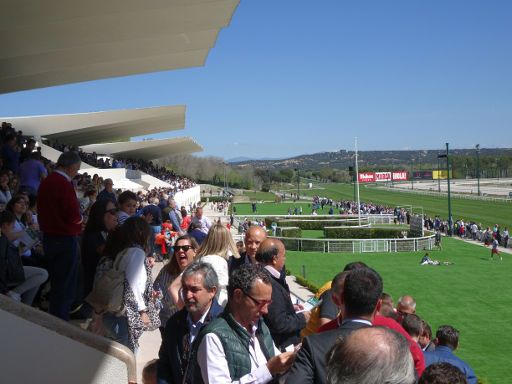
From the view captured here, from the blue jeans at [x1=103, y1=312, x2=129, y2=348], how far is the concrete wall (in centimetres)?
74

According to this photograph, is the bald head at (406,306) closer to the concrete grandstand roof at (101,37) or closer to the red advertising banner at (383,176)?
the concrete grandstand roof at (101,37)

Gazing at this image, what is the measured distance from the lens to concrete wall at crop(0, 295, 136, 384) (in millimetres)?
3967

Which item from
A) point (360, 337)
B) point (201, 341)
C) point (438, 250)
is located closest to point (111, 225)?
point (201, 341)

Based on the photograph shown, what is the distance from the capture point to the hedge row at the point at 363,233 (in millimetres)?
38562

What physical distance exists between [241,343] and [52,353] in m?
1.63

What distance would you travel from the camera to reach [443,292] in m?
20.5

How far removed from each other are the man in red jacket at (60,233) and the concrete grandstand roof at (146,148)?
144 ft

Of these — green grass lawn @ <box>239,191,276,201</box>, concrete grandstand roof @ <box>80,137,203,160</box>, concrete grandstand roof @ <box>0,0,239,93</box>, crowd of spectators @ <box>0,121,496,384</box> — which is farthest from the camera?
green grass lawn @ <box>239,191,276,201</box>

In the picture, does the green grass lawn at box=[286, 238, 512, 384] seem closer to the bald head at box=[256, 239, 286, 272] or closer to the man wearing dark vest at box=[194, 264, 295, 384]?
the bald head at box=[256, 239, 286, 272]

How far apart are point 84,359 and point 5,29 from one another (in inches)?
377

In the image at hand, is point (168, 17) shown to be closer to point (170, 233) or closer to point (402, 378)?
point (170, 233)

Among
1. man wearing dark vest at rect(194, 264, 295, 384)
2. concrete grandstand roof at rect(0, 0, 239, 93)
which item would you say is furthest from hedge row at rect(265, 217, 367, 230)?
man wearing dark vest at rect(194, 264, 295, 384)

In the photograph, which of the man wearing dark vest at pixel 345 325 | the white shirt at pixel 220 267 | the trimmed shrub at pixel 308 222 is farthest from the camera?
the trimmed shrub at pixel 308 222

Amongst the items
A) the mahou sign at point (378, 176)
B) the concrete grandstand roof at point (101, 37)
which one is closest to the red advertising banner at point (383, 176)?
the mahou sign at point (378, 176)
